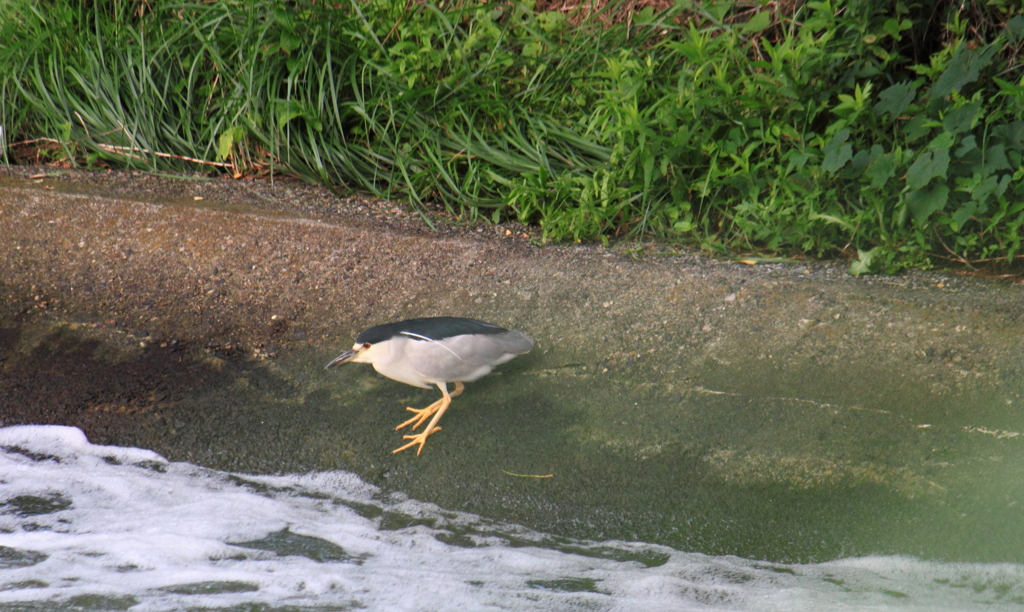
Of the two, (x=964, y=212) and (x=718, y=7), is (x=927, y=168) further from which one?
(x=718, y=7)

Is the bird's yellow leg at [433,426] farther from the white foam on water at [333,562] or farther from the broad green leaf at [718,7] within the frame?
the broad green leaf at [718,7]

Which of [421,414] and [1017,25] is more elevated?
[1017,25]

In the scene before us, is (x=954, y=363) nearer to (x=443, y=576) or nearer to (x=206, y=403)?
(x=443, y=576)

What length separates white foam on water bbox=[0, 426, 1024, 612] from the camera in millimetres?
2270

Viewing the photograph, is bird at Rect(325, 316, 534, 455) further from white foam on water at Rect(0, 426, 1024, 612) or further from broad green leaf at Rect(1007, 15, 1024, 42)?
broad green leaf at Rect(1007, 15, 1024, 42)

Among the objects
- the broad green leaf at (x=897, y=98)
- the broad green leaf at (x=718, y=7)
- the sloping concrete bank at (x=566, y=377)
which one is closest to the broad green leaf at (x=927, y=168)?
the broad green leaf at (x=897, y=98)

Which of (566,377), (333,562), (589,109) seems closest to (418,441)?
(333,562)

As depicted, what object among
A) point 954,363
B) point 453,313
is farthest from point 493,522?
point 954,363

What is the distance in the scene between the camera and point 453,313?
351 cm

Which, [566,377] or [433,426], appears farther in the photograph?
[566,377]

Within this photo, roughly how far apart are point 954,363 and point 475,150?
8.86 feet

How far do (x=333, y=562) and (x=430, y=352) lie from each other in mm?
747

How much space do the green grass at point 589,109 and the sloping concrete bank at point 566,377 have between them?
0.37 metres

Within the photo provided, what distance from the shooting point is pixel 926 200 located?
343 cm
